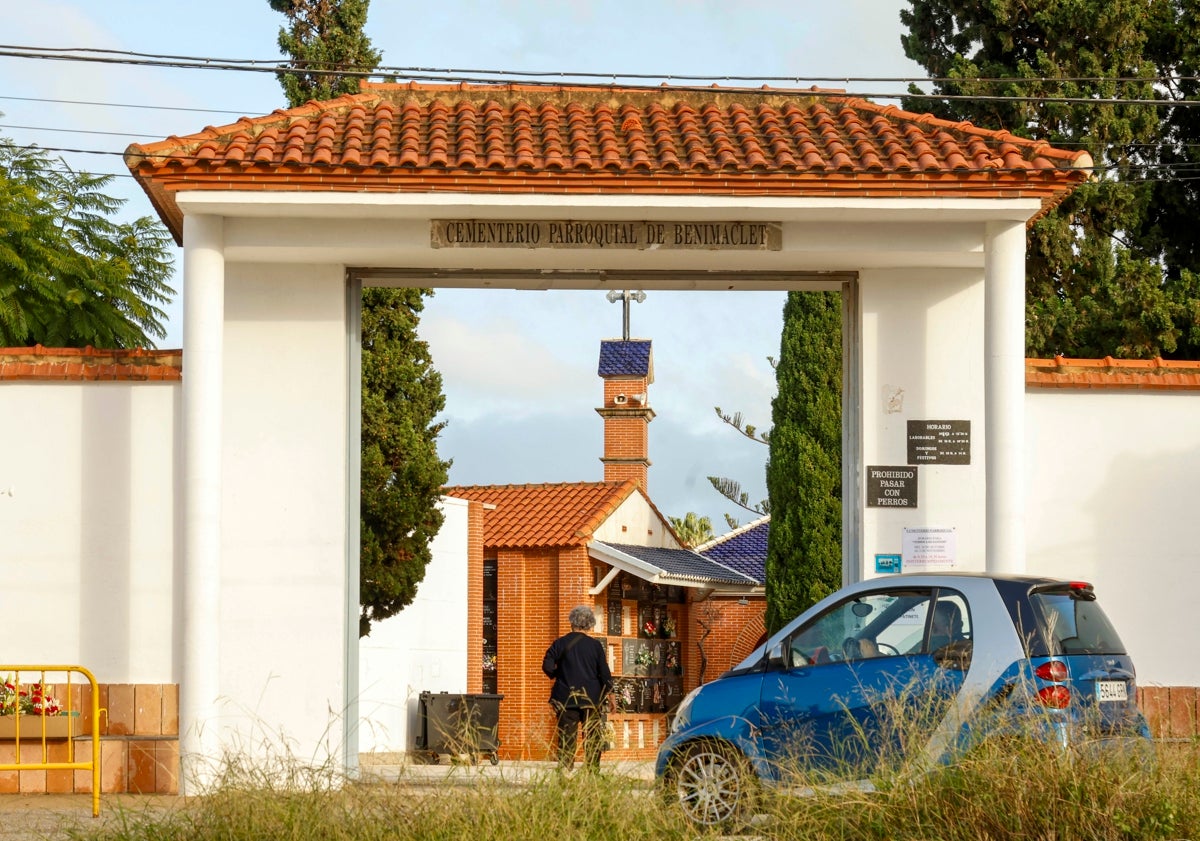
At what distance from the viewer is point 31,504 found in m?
13.7

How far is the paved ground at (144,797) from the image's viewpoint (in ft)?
26.6

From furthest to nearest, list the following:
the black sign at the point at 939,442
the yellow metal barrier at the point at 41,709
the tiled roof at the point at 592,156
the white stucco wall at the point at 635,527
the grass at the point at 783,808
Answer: the white stucco wall at the point at 635,527, the black sign at the point at 939,442, the tiled roof at the point at 592,156, the yellow metal barrier at the point at 41,709, the grass at the point at 783,808

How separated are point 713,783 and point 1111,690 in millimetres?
2371

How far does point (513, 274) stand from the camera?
14500mm

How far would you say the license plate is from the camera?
951 cm

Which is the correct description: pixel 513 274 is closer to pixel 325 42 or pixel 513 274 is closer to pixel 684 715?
pixel 684 715

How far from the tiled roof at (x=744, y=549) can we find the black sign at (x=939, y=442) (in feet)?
89.6

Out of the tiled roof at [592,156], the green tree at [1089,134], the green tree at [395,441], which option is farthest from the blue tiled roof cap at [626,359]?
the tiled roof at [592,156]

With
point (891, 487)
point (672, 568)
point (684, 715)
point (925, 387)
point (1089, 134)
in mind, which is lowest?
point (684, 715)

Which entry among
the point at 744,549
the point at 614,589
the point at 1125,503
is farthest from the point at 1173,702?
the point at 744,549

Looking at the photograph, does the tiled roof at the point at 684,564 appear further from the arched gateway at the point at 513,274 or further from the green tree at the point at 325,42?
the arched gateway at the point at 513,274

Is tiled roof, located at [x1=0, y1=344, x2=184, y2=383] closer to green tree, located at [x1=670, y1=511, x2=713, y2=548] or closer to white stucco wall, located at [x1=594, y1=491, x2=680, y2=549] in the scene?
white stucco wall, located at [x1=594, y1=491, x2=680, y2=549]

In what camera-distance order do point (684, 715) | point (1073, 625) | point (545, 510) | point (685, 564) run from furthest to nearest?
point (685, 564)
point (545, 510)
point (684, 715)
point (1073, 625)

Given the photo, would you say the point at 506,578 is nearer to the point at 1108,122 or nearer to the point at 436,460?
the point at 436,460
